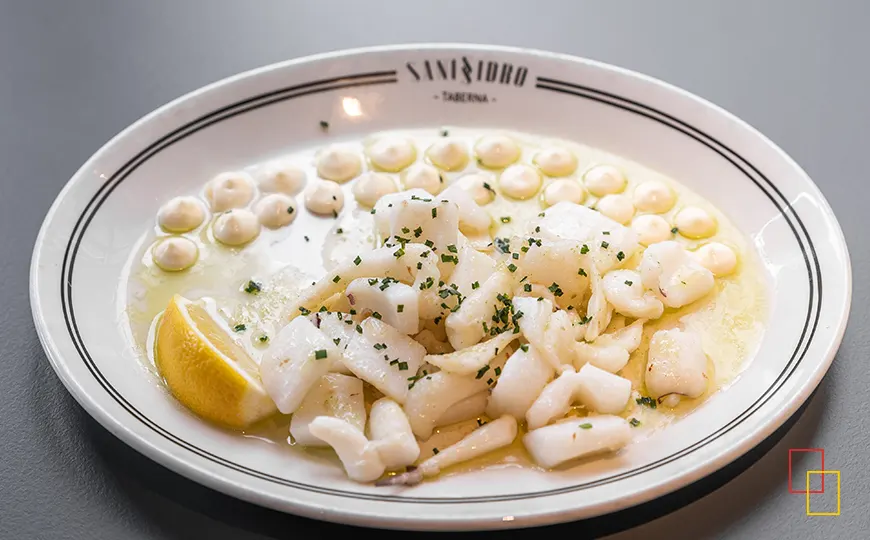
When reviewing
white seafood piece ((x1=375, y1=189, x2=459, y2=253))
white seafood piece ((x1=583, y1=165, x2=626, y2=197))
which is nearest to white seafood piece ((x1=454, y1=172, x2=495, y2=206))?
white seafood piece ((x1=583, y1=165, x2=626, y2=197))

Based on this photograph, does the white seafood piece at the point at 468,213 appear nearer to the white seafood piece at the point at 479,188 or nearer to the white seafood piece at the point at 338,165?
the white seafood piece at the point at 479,188

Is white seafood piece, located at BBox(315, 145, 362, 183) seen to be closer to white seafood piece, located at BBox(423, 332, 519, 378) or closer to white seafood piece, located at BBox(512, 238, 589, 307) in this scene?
white seafood piece, located at BBox(512, 238, 589, 307)

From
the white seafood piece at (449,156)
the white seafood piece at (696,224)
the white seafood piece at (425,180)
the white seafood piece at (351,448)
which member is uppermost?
the white seafood piece at (449,156)

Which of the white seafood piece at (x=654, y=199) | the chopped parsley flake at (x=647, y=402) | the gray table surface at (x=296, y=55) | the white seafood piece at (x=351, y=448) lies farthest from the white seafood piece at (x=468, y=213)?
the gray table surface at (x=296, y=55)

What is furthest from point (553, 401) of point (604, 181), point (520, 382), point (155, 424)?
point (604, 181)

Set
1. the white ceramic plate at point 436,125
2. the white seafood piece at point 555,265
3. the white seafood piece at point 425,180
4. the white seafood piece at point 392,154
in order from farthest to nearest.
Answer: the white seafood piece at point 392,154 < the white seafood piece at point 425,180 < the white seafood piece at point 555,265 < the white ceramic plate at point 436,125

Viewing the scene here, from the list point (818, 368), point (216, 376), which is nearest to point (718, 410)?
point (818, 368)

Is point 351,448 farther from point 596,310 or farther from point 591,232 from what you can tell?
point 591,232
